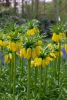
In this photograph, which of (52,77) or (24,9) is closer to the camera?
(52,77)

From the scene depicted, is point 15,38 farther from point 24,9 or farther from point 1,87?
point 24,9

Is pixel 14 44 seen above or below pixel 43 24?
above

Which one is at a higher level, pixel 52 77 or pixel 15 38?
pixel 15 38

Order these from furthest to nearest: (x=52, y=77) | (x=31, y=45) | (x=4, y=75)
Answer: (x=4, y=75) → (x=52, y=77) → (x=31, y=45)

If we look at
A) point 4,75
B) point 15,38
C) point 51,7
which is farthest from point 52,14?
point 15,38

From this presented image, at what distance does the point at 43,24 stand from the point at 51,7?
11.4 feet

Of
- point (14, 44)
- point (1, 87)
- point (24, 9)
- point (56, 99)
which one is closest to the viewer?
point (14, 44)

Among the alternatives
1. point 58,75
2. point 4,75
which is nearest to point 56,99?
point 58,75

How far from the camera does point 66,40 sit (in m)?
3.89

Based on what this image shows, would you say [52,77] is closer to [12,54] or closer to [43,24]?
[12,54]

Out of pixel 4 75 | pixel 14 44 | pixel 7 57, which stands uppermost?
pixel 14 44

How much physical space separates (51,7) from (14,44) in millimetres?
13881

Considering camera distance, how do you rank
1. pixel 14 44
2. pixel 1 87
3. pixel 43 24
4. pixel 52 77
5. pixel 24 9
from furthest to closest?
pixel 24 9 < pixel 43 24 < pixel 52 77 < pixel 1 87 < pixel 14 44

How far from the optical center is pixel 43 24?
13508 mm
